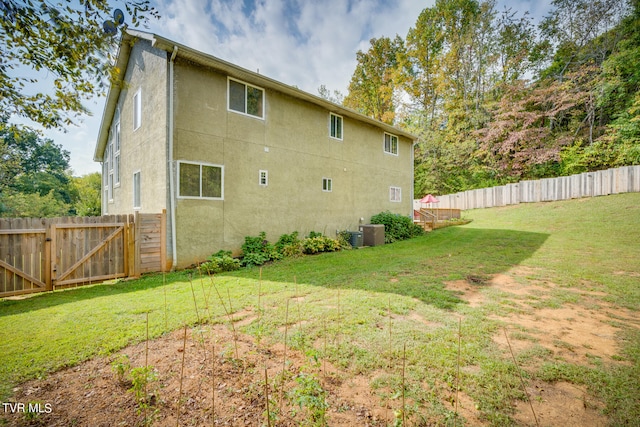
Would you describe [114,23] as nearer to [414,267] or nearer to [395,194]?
[414,267]

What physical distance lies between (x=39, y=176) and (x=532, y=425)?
48.8 metres

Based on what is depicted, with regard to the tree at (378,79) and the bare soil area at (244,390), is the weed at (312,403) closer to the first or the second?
the bare soil area at (244,390)

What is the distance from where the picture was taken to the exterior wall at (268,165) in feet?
25.7

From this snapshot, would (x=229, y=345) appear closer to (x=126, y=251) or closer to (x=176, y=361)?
(x=176, y=361)

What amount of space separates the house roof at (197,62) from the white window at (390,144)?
0.31m

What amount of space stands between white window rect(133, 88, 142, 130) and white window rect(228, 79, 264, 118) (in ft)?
11.8

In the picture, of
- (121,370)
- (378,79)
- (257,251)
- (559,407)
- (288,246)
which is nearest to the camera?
(559,407)

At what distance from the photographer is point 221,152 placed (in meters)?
8.41

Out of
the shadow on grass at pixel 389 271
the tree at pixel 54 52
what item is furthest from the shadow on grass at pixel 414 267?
the tree at pixel 54 52

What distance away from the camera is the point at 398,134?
50.9 feet

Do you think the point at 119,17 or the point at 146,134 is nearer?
the point at 119,17

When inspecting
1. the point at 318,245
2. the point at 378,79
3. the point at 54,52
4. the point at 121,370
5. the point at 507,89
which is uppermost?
the point at 378,79

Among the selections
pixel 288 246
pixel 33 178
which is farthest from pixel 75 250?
pixel 33 178

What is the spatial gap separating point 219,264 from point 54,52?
541 centimetres
